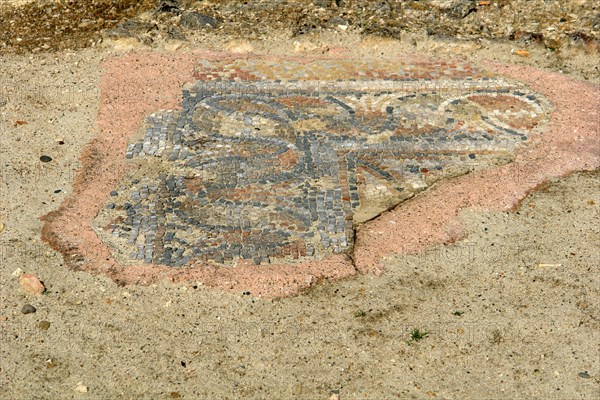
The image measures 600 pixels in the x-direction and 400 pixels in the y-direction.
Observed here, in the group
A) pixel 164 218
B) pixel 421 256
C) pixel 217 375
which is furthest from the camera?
pixel 164 218

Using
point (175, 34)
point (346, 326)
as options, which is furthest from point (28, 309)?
point (175, 34)

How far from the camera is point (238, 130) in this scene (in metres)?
10.3

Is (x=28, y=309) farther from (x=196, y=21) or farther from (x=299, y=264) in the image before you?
(x=196, y=21)

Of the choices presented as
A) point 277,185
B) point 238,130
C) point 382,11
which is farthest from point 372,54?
point 277,185

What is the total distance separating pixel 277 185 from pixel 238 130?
122 cm

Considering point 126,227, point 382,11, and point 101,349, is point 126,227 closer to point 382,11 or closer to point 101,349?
point 101,349

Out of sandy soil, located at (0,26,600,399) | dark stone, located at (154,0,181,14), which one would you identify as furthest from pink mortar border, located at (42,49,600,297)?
dark stone, located at (154,0,181,14)

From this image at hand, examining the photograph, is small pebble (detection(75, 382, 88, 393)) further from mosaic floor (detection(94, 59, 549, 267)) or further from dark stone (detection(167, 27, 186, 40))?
dark stone (detection(167, 27, 186, 40))

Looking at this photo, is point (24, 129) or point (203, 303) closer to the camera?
point (203, 303)

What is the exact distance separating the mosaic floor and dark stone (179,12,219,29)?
38.1 inches

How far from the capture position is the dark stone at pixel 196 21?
12.3 m

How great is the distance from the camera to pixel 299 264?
26.8 feet

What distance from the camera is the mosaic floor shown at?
338 inches

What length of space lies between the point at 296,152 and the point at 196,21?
3356 millimetres
